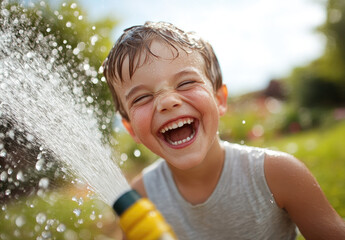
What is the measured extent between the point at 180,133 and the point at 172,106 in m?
0.26

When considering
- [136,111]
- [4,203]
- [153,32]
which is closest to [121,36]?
[153,32]

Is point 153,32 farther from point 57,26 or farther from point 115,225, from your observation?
point 57,26

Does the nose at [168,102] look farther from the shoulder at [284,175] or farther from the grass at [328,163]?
the grass at [328,163]

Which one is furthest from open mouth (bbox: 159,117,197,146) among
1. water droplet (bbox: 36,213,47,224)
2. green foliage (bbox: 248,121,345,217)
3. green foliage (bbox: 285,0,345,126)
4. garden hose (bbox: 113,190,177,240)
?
green foliage (bbox: 285,0,345,126)

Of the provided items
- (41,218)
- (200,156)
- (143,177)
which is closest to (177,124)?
(200,156)

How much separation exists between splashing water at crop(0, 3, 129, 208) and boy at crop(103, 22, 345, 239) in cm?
32

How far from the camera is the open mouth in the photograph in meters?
1.99

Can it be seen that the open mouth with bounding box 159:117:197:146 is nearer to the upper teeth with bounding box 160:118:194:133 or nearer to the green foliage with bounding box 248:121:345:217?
the upper teeth with bounding box 160:118:194:133

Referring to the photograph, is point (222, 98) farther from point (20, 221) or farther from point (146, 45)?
point (20, 221)

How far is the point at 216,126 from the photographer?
2.11 m

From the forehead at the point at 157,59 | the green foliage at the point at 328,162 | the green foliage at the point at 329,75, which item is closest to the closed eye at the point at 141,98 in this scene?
the forehead at the point at 157,59

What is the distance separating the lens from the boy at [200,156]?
199 centimetres

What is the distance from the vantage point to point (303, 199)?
2084mm

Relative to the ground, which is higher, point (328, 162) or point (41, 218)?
point (41, 218)
